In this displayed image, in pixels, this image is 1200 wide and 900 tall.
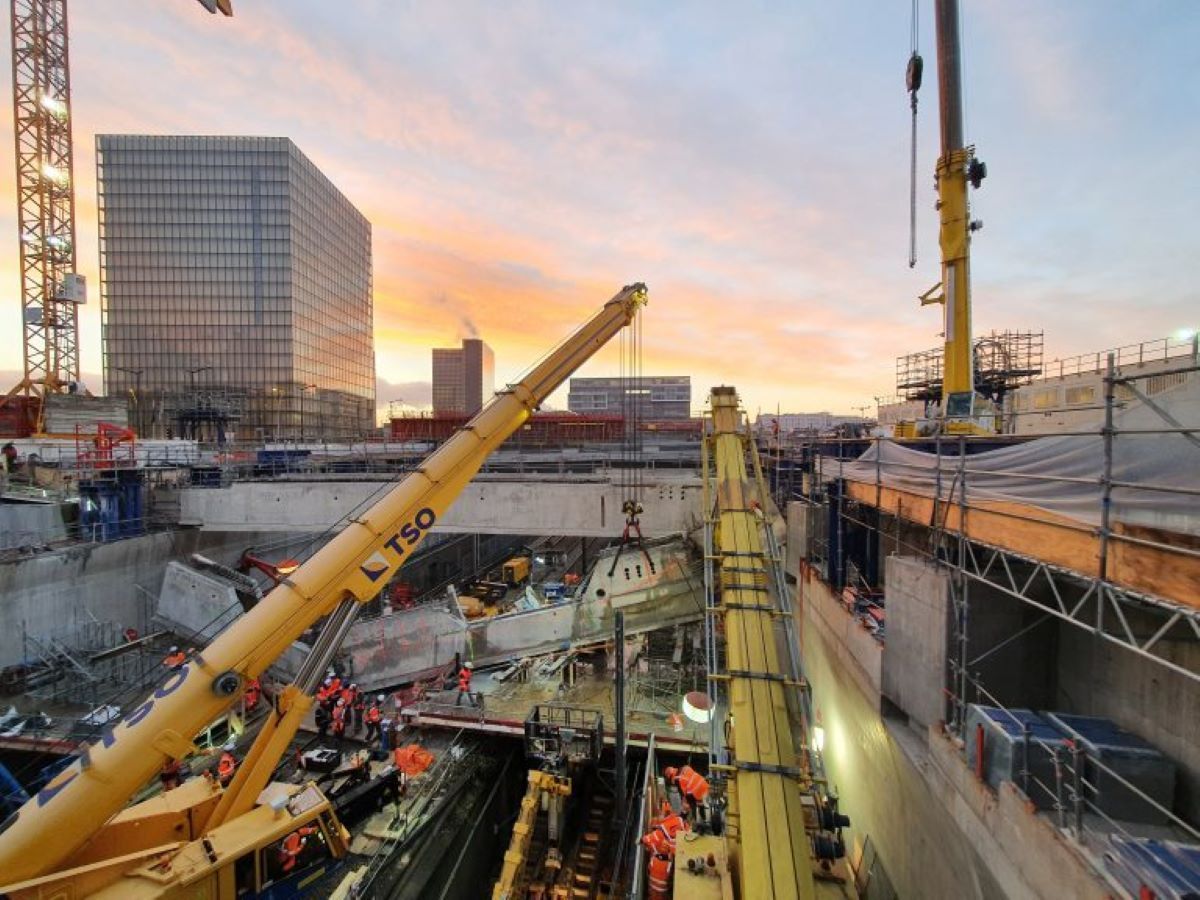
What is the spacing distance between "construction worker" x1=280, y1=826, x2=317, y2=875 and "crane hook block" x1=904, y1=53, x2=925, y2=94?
1917 centimetres

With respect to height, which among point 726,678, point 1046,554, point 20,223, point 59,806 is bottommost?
point 59,806

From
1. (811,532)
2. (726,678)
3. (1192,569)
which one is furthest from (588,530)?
(1192,569)

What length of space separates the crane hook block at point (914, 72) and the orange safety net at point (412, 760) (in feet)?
63.1

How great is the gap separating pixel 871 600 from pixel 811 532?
3.54 m

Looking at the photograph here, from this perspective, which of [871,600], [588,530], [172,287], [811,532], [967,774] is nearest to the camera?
[967,774]

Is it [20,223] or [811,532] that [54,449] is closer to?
[20,223]

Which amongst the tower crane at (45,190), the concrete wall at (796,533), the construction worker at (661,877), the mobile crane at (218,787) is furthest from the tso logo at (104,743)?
the tower crane at (45,190)

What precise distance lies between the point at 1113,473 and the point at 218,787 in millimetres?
10355

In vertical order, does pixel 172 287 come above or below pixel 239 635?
above

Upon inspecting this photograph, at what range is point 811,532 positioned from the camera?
13.6 metres

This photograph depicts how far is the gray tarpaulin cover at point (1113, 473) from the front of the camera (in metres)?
3.81

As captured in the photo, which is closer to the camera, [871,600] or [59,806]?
[59,806]

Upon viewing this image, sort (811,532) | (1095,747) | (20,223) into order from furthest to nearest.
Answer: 1. (20,223)
2. (811,532)
3. (1095,747)

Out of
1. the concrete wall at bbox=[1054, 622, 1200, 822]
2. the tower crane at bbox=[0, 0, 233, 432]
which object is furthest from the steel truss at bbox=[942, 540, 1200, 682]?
the tower crane at bbox=[0, 0, 233, 432]
